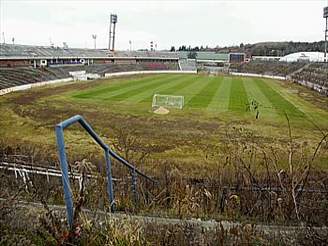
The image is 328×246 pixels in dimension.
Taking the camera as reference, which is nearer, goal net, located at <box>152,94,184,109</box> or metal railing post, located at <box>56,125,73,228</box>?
metal railing post, located at <box>56,125,73,228</box>

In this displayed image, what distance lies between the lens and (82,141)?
19.5 m

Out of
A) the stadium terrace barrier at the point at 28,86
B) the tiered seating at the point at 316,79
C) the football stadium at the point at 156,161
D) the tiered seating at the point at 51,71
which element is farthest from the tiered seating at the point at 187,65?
the stadium terrace barrier at the point at 28,86

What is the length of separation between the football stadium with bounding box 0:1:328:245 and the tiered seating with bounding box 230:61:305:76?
13.2 ft

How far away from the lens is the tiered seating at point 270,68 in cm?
6988

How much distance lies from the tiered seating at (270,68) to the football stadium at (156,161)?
401cm

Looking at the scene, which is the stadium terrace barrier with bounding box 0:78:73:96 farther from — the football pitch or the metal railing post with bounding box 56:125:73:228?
the metal railing post with bounding box 56:125:73:228

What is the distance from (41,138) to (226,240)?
57.9ft

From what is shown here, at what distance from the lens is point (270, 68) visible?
2992 inches

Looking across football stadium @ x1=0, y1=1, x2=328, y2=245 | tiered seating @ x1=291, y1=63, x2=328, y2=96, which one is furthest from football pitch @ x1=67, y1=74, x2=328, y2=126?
tiered seating @ x1=291, y1=63, x2=328, y2=96

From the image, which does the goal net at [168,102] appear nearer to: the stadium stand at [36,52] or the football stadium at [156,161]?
the football stadium at [156,161]

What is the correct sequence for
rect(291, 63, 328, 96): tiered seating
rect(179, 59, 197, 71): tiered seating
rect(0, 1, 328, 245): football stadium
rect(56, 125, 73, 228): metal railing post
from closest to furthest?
rect(56, 125, 73, 228): metal railing post
rect(0, 1, 328, 245): football stadium
rect(291, 63, 328, 96): tiered seating
rect(179, 59, 197, 71): tiered seating

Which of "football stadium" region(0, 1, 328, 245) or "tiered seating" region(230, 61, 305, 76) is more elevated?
"tiered seating" region(230, 61, 305, 76)

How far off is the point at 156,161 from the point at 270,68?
6458 cm

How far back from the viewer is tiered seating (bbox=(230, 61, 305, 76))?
69875 millimetres
